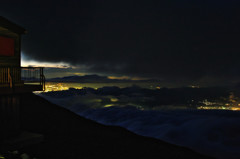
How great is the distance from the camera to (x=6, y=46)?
14.0 metres

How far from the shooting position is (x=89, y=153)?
16.0 m

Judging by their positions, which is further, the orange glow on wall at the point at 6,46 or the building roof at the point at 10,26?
the building roof at the point at 10,26

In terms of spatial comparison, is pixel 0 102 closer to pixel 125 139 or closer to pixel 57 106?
pixel 125 139

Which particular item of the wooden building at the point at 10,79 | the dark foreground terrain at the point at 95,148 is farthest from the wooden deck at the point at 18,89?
the dark foreground terrain at the point at 95,148

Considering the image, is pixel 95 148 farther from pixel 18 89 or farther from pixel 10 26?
pixel 10 26

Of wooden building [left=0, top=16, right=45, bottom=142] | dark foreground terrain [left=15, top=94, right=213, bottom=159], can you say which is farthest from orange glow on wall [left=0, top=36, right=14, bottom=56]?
dark foreground terrain [left=15, top=94, right=213, bottom=159]

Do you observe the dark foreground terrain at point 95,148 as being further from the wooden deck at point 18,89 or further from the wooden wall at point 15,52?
the wooden wall at point 15,52

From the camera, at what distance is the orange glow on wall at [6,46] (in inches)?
541

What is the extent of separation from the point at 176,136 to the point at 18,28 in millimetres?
23778

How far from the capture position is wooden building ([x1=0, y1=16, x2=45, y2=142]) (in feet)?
43.1

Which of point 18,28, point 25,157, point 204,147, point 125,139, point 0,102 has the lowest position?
point 204,147

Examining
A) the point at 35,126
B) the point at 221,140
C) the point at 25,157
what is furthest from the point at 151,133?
the point at 25,157

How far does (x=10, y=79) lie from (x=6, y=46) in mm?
2678

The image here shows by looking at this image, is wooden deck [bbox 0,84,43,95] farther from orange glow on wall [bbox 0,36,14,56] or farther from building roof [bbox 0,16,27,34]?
building roof [bbox 0,16,27,34]
